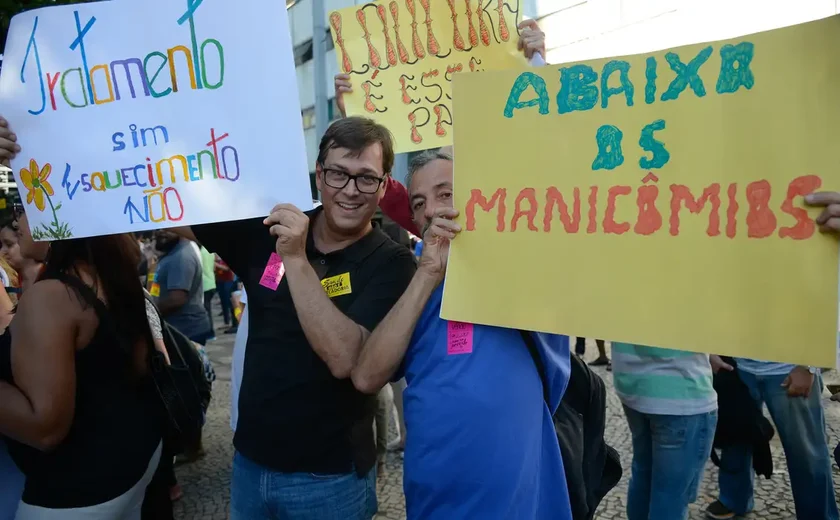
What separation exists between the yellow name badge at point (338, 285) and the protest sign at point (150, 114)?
0.89 feet

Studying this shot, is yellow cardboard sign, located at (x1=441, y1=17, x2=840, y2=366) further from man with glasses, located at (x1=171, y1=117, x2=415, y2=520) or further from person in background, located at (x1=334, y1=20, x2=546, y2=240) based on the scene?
person in background, located at (x1=334, y1=20, x2=546, y2=240)

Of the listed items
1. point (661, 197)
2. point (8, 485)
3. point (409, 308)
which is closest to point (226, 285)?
point (8, 485)

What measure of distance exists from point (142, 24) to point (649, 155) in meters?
1.40

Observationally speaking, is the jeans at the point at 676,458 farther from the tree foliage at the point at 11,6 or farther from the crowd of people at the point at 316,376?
the tree foliage at the point at 11,6

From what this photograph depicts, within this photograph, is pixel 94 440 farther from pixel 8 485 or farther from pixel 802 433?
pixel 802 433

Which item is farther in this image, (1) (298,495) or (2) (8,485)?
(2) (8,485)

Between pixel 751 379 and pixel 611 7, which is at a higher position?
pixel 611 7

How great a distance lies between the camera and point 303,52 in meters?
17.2

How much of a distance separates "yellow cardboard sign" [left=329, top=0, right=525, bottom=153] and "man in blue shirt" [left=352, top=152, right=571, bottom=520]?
0.94 metres

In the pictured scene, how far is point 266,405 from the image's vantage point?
1703 mm

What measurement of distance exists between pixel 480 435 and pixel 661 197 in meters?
0.67

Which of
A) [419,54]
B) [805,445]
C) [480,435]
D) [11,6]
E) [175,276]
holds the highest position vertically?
[11,6]

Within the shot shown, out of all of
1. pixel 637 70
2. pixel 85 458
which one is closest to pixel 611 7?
pixel 637 70

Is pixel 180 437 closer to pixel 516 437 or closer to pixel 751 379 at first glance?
pixel 516 437
